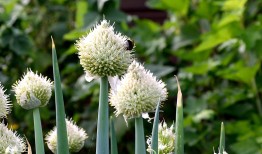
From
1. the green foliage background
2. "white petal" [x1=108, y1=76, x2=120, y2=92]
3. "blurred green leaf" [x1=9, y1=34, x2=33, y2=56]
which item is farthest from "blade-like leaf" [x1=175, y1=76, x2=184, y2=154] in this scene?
"blurred green leaf" [x1=9, y1=34, x2=33, y2=56]

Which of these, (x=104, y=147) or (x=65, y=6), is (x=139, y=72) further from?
(x=65, y=6)

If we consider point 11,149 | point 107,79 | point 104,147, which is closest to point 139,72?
point 107,79

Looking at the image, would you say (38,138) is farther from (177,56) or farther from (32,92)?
(177,56)

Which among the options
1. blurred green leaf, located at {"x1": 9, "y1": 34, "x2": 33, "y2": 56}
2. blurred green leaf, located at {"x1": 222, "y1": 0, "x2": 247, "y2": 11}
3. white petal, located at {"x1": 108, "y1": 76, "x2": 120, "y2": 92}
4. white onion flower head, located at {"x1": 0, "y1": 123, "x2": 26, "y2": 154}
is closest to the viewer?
white onion flower head, located at {"x1": 0, "y1": 123, "x2": 26, "y2": 154}

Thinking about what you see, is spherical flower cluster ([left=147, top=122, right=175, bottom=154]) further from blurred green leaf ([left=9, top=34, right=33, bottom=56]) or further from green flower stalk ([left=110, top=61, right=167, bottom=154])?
blurred green leaf ([left=9, top=34, right=33, bottom=56])

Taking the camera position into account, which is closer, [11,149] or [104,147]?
[11,149]

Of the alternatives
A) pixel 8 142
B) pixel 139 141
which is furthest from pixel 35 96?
pixel 139 141

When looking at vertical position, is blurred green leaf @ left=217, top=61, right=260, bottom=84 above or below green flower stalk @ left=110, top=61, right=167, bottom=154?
above
